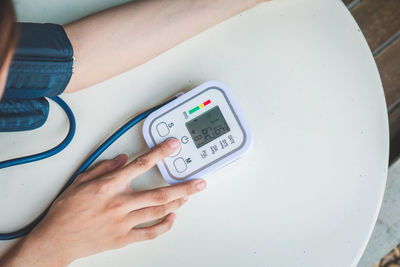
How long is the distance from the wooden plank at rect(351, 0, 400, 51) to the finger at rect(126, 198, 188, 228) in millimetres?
1130

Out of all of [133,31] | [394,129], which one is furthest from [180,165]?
[394,129]

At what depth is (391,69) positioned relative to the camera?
143cm

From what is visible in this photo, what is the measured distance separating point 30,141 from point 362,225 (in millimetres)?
638

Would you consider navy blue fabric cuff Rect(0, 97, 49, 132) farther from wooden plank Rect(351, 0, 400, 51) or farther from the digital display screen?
wooden plank Rect(351, 0, 400, 51)

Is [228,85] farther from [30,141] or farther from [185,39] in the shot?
[30,141]

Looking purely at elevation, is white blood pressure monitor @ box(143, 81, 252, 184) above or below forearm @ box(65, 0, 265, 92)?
below

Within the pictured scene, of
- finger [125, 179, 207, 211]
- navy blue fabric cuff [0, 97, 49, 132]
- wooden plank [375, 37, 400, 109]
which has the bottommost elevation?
wooden plank [375, 37, 400, 109]

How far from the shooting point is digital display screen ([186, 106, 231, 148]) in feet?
2.19

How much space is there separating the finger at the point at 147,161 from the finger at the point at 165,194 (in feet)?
0.14

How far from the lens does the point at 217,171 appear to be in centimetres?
69

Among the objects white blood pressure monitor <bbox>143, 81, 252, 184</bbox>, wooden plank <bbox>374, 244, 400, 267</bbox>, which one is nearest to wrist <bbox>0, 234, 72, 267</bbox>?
white blood pressure monitor <bbox>143, 81, 252, 184</bbox>

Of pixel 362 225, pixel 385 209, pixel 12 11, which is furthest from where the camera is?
pixel 385 209

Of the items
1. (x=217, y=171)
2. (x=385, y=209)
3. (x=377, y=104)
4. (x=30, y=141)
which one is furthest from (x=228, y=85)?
(x=385, y=209)

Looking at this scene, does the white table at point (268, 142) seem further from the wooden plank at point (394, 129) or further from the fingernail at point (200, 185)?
the wooden plank at point (394, 129)
